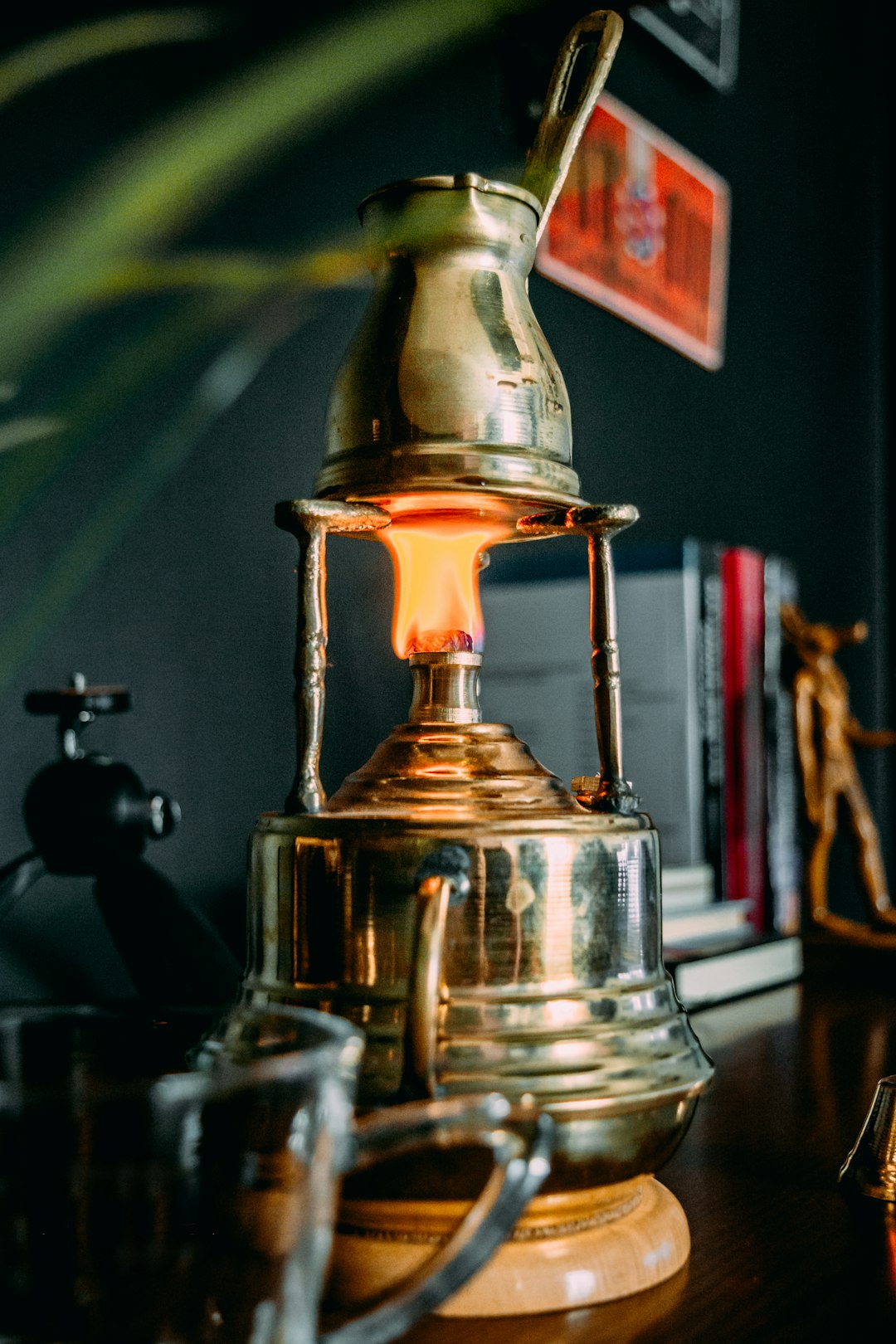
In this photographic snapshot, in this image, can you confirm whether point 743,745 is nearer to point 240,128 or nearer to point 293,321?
point 293,321

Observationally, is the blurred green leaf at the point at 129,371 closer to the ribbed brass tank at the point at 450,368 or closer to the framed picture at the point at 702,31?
the ribbed brass tank at the point at 450,368

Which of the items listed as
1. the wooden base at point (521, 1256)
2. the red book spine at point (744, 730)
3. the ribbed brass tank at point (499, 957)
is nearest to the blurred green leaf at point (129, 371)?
the ribbed brass tank at point (499, 957)

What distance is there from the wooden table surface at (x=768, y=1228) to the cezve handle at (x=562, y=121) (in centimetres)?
43

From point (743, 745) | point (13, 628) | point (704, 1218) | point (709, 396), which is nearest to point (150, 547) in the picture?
point (13, 628)

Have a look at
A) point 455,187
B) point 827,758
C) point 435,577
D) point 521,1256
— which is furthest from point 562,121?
point 827,758

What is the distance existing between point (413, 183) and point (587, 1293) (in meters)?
0.41

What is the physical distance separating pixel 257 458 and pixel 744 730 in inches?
21.8

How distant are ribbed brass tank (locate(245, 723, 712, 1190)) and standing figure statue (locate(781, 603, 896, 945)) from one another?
93 centimetres

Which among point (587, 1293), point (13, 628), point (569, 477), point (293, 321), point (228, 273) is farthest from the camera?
point (293, 321)

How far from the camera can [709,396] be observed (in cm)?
164

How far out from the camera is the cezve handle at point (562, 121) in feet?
1.99

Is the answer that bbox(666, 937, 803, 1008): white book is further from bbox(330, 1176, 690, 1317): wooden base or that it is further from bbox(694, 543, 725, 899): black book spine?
bbox(330, 1176, 690, 1317): wooden base

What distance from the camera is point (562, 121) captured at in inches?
24.0

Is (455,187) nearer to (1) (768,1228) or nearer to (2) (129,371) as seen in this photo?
(2) (129,371)
